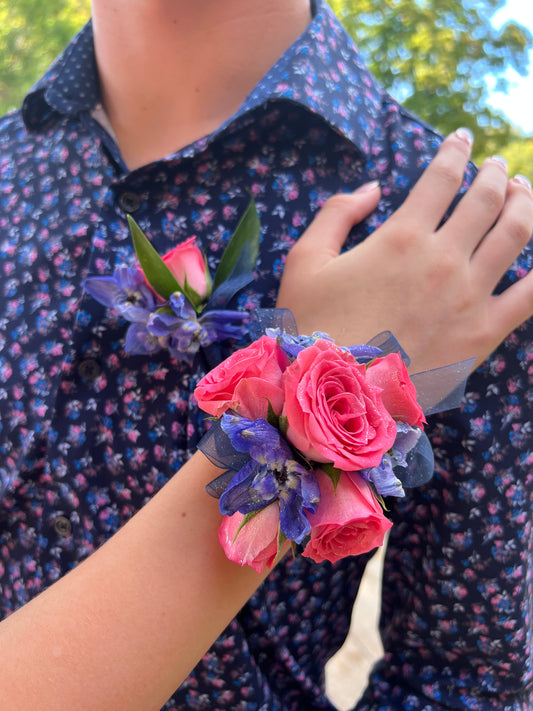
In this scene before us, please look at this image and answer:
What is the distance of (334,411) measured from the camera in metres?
0.57

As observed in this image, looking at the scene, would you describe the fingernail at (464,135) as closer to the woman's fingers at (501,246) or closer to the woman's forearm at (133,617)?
the woman's fingers at (501,246)

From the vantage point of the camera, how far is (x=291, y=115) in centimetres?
93

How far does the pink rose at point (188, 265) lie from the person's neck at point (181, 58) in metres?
0.30

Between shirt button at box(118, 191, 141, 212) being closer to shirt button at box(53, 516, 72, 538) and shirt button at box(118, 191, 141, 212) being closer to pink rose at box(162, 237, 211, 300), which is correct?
pink rose at box(162, 237, 211, 300)

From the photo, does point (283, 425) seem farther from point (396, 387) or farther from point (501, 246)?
point (501, 246)

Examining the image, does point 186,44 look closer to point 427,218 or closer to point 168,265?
point 168,265

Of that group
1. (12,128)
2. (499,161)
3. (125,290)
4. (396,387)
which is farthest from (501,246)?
(12,128)

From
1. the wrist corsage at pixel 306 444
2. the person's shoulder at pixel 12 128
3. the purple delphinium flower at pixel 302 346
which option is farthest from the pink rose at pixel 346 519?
the person's shoulder at pixel 12 128

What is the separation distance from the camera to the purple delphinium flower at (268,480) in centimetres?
57

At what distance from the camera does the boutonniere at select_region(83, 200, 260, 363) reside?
81 centimetres

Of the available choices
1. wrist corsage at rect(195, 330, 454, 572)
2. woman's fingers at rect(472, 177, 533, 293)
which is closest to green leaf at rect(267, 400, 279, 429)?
wrist corsage at rect(195, 330, 454, 572)

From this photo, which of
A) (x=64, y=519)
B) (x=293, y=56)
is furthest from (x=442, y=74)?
(x=64, y=519)

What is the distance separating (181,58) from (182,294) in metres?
0.45

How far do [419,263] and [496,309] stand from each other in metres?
0.13
